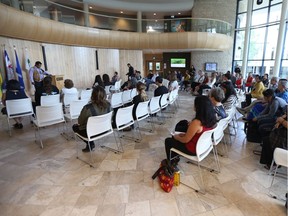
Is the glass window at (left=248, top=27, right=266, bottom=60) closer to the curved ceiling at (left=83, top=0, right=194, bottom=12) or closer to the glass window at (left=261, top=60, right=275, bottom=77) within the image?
the glass window at (left=261, top=60, right=275, bottom=77)

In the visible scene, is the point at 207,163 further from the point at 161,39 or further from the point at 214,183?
the point at 161,39

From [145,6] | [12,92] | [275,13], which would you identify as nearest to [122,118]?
[12,92]

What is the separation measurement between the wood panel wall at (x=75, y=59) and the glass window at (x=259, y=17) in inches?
347

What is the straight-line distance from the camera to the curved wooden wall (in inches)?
279

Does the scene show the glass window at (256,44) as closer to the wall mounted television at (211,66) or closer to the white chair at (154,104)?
the wall mounted television at (211,66)

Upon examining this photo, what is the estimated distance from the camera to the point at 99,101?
343 cm

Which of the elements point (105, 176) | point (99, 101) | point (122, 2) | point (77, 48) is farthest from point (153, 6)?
point (105, 176)

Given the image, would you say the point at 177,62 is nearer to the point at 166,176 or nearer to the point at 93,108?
the point at 93,108

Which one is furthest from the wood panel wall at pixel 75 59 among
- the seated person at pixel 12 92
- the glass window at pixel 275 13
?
the glass window at pixel 275 13

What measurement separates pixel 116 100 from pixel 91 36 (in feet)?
24.0

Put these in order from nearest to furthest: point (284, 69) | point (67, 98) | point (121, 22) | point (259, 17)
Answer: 1. point (67, 98)
2. point (284, 69)
3. point (121, 22)
4. point (259, 17)

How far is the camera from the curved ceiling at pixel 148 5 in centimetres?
1302

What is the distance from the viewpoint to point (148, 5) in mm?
14164

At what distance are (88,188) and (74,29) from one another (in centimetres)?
995
